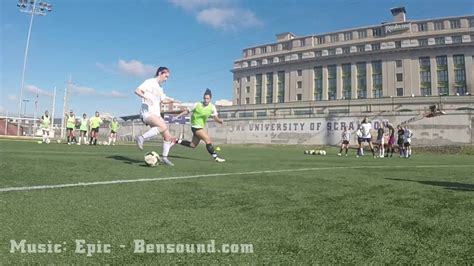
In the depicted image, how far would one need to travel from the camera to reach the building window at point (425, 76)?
227ft

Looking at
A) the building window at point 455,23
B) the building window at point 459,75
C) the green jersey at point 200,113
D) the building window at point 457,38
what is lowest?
the green jersey at point 200,113

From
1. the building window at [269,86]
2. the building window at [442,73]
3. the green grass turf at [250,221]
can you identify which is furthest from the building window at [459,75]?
the green grass turf at [250,221]

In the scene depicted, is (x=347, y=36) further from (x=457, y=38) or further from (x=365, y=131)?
(x=365, y=131)

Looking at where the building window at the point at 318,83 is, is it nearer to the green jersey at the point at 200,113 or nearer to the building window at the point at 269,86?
the building window at the point at 269,86

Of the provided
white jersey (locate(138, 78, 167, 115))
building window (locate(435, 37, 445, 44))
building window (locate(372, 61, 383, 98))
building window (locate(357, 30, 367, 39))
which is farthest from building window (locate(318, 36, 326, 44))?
white jersey (locate(138, 78, 167, 115))

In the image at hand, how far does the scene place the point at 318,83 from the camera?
266ft

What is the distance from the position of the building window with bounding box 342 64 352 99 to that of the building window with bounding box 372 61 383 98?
16.7 ft

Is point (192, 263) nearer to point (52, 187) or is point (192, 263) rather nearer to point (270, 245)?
point (270, 245)

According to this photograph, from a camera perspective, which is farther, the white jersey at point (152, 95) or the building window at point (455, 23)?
the building window at point (455, 23)

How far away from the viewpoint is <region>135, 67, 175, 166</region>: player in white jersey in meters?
7.76

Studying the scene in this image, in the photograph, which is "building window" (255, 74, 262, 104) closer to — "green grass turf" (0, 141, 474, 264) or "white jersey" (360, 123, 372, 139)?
"white jersey" (360, 123, 372, 139)

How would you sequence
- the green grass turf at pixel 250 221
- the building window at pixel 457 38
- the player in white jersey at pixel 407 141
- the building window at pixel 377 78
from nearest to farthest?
the green grass turf at pixel 250 221, the player in white jersey at pixel 407 141, the building window at pixel 457 38, the building window at pixel 377 78

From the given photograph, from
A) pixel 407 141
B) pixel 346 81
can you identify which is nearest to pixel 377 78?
pixel 346 81

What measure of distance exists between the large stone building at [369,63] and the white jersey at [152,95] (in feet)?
209
